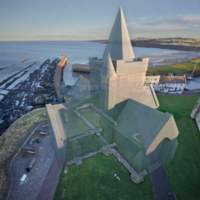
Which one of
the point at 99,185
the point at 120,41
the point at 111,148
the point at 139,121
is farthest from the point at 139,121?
the point at 120,41

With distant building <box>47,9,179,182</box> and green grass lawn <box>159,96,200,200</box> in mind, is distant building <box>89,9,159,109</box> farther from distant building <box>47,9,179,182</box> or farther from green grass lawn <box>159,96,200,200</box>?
green grass lawn <box>159,96,200,200</box>

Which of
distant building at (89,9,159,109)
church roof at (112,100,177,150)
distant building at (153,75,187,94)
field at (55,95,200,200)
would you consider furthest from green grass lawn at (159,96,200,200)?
distant building at (153,75,187,94)

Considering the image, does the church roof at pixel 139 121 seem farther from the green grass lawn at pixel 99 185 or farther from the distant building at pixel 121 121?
the green grass lawn at pixel 99 185

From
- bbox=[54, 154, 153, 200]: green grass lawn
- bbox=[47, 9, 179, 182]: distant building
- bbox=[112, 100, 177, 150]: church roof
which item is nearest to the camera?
bbox=[54, 154, 153, 200]: green grass lawn

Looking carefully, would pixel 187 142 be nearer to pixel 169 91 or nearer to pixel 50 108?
pixel 50 108

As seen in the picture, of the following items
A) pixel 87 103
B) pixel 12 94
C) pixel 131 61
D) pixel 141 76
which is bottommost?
pixel 12 94

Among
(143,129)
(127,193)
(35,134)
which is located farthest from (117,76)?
(35,134)
